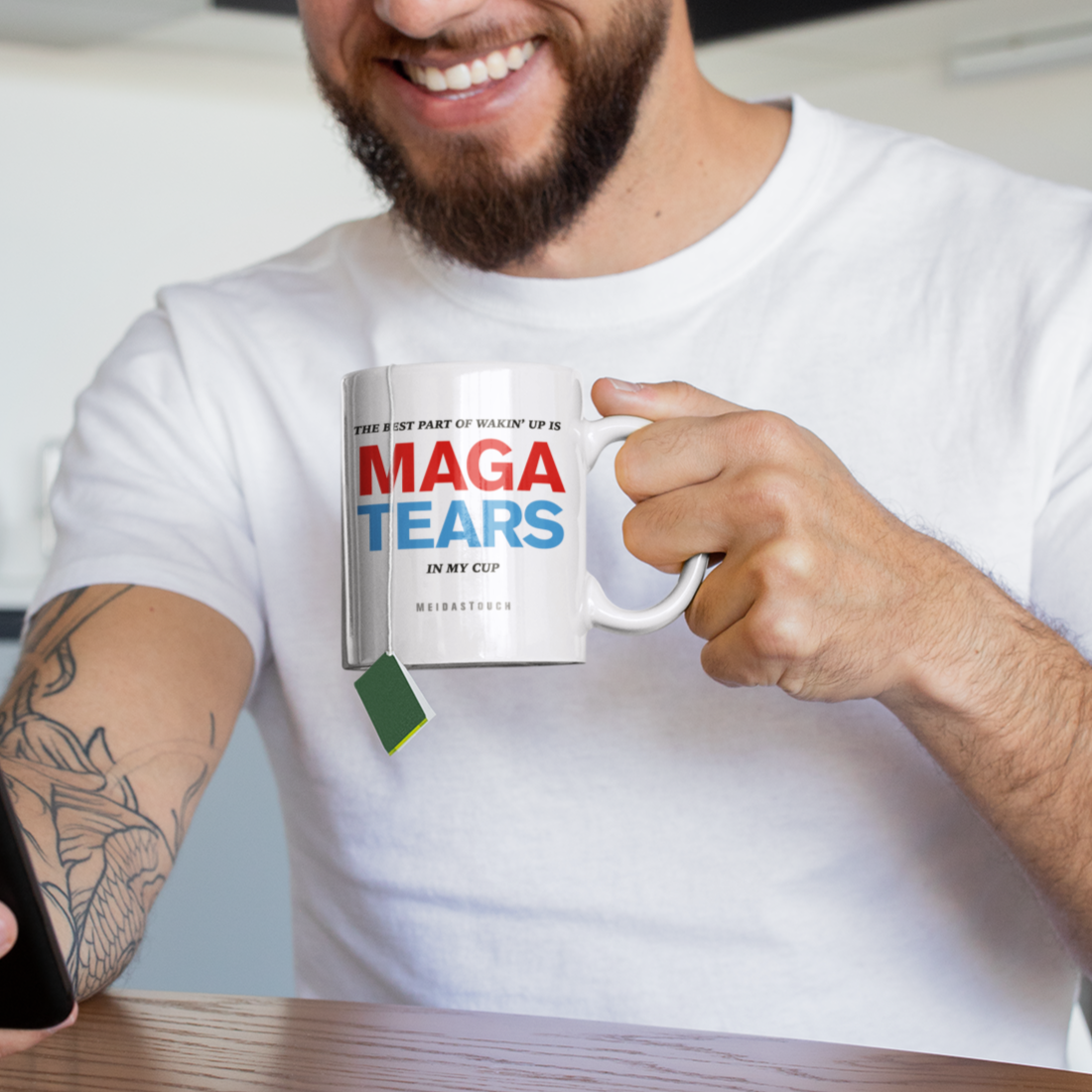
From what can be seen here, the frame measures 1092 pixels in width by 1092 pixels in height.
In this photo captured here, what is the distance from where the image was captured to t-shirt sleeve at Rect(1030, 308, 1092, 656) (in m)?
0.87

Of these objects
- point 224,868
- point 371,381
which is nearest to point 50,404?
point 224,868

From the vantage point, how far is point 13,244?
2945mm

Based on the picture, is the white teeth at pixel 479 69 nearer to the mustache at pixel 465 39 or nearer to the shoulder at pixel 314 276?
the mustache at pixel 465 39

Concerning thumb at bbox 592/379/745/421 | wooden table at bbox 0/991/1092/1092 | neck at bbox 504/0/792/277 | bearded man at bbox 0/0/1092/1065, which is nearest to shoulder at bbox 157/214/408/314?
bearded man at bbox 0/0/1092/1065

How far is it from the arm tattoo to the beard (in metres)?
0.39

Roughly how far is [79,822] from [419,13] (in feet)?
1.84

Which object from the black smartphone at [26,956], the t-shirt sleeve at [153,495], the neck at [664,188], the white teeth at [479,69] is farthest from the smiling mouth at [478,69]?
the black smartphone at [26,956]

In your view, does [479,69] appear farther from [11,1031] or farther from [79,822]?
[11,1031]

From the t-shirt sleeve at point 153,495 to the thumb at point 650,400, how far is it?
43cm

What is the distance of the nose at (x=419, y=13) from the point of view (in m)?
0.87

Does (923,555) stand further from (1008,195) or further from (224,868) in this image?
(224,868)

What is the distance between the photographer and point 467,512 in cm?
60

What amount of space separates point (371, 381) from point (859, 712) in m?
0.48

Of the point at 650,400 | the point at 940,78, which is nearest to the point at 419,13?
the point at 650,400
